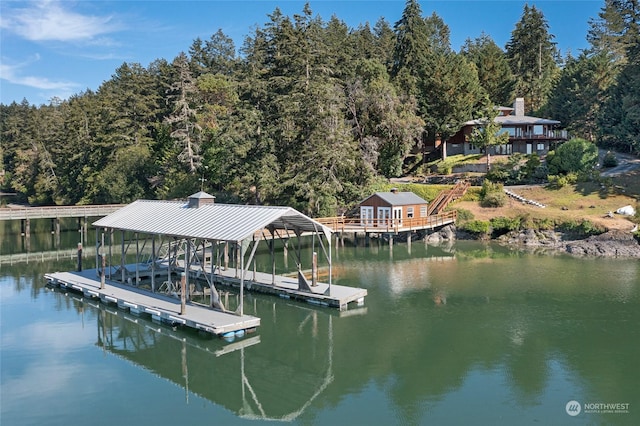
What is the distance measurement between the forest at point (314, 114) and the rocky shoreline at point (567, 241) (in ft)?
30.5

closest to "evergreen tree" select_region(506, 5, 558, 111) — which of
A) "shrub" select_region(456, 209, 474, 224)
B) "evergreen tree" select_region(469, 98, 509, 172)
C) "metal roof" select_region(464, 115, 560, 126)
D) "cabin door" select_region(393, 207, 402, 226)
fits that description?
"metal roof" select_region(464, 115, 560, 126)

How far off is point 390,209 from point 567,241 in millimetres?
13574

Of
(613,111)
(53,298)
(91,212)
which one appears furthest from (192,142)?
(613,111)

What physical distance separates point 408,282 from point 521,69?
64.1 meters

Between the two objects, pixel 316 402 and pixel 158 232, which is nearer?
pixel 316 402

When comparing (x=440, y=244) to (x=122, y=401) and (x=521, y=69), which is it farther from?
(x=521, y=69)

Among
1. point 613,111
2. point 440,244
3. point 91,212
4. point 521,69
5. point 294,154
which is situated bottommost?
point 440,244

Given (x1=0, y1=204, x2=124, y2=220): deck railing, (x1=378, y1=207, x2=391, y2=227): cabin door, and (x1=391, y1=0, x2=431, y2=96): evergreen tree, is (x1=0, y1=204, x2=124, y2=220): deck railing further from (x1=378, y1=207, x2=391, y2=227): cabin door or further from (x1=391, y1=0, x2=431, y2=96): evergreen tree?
(x1=391, y1=0, x2=431, y2=96): evergreen tree

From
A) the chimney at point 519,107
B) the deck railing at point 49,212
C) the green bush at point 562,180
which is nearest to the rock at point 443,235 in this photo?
the green bush at point 562,180

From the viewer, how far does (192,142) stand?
208 feet
